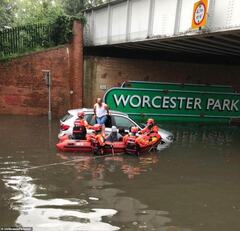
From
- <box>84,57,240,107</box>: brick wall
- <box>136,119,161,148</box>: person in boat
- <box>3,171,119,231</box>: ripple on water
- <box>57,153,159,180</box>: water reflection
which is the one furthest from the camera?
<box>84,57,240,107</box>: brick wall

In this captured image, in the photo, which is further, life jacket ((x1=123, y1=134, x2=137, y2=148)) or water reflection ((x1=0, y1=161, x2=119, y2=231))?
life jacket ((x1=123, y1=134, x2=137, y2=148))

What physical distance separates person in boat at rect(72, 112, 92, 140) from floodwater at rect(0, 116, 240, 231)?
783mm

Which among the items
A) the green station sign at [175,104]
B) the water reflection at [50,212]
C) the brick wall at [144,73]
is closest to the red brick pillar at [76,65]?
the brick wall at [144,73]

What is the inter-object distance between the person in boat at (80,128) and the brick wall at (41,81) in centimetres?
793

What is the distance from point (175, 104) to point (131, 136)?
9.69 m

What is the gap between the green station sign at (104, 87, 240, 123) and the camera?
2039 centimetres

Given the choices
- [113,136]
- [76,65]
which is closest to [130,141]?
[113,136]

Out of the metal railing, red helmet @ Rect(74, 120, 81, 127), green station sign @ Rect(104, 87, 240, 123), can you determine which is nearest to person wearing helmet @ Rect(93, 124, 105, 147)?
red helmet @ Rect(74, 120, 81, 127)

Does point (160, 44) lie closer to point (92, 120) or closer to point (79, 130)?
point (92, 120)

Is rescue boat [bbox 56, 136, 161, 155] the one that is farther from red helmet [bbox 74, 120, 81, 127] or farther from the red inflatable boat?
red helmet [bbox 74, 120, 81, 127]

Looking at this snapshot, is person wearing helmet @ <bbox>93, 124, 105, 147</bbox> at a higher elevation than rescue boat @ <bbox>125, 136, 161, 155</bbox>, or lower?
higher

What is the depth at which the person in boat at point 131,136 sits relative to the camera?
12.4 meters

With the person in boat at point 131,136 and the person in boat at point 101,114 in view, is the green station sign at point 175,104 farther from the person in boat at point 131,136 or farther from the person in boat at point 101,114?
the person in boat at point 131,136

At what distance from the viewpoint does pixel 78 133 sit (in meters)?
12.6
